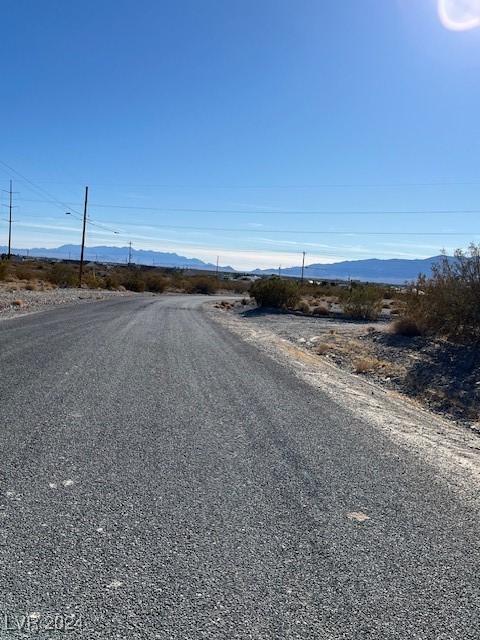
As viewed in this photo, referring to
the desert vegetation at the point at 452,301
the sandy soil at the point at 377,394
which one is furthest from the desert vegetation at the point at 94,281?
the desert vegetation at the point at 452,301

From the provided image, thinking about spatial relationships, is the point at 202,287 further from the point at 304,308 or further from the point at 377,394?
the point at 377,394

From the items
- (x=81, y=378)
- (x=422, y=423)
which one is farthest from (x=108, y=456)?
(x=422, y=423)

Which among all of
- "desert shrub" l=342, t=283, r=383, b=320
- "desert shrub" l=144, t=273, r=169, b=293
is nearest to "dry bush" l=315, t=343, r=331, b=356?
"desert shrub" l=342, t=283, r=383, b=320

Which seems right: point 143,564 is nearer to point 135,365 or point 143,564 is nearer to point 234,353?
point 135,365

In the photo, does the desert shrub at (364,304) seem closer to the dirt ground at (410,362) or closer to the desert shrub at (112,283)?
the dirt ground at (410,362)

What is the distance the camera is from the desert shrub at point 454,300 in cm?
1925

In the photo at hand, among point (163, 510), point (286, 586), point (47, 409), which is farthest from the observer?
point (47, 409)

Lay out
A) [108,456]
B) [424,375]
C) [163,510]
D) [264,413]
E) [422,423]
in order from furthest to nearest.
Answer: [424,375] < [422,423] < [264,413] < [108,456] < [163,510]

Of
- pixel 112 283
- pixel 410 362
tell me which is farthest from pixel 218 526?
pixel 112 283

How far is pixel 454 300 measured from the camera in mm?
19750

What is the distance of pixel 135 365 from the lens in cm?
1296

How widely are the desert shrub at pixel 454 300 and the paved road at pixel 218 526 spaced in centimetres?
1132

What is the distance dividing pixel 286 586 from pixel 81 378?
7.67m

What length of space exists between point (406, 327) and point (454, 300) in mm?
3974
